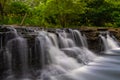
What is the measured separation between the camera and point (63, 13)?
1756 centimetres

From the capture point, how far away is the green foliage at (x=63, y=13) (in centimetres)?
1709

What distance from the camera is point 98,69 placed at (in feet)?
33.4

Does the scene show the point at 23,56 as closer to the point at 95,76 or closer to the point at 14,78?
the point at 14,78

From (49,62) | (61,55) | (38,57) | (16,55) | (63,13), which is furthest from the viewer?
(63,13)

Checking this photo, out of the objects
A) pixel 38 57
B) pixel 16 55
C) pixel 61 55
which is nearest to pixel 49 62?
pixel 38 57

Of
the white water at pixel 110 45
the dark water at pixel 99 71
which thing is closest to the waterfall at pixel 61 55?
the dark water at pixel 99 71

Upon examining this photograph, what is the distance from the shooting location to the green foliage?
17.1m

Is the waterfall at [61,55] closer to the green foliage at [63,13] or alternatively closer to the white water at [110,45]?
the white water at [110,45]

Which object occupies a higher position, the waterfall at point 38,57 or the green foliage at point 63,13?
the green foliage at point 63,13

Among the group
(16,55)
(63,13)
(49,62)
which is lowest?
(49,62)

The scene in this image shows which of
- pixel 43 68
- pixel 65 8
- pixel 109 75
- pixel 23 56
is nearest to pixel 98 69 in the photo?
pixel 109 75

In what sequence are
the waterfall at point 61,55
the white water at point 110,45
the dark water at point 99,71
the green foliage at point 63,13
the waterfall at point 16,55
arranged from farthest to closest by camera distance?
the green foliage at point 63,13
the white water at point 110,45
the waterfall at point 61,55
the dark water at point 99,71
the waterfall at point 16,55

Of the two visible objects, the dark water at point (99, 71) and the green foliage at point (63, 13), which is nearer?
the dark water at point (99, 71)

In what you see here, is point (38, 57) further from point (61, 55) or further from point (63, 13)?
point (63, 13)
